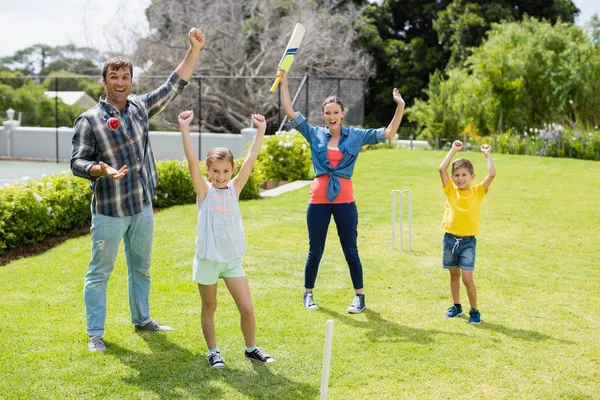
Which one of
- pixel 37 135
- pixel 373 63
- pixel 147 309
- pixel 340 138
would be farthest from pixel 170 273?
pixel 373 63

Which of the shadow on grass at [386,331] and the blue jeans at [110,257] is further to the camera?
the shadow on grass at [386,331]

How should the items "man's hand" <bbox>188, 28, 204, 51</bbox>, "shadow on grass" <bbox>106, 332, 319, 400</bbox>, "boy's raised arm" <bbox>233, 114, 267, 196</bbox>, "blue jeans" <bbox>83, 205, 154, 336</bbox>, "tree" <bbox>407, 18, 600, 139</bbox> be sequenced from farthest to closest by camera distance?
"tree" <bbox>407, 18, 600, 139</bbox>, "man's hand" <bbox>188, 28, 204, 51</bbox>, "blue jeans" <bbox>83, 205, 154, 336</bbox>, "boy's raised arm" <bbox>233, 114, 267, 196</bbox>, "shadow on grass" <bbox>106, 332, 319, 400</bbox>

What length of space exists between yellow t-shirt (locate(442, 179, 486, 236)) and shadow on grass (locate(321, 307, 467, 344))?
0.82 m

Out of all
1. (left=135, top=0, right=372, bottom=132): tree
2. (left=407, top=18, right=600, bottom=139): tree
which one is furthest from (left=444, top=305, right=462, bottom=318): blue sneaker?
(left=135, top=0, right=372, bottom=132): tree

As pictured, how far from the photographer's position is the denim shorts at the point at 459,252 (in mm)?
5340

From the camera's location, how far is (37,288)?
21.3 feet

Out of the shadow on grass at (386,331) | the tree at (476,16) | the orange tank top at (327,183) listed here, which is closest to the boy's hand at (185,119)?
the orange tank top at (327,183)

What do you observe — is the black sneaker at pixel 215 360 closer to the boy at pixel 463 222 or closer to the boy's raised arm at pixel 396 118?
the boy at pixel 463 222

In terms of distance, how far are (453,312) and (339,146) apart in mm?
1660

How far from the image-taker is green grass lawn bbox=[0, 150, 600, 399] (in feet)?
13.7

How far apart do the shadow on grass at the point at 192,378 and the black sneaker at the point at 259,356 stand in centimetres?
6

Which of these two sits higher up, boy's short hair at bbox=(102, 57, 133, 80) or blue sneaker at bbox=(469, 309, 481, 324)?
boy's short hair at bbox=(102, 57, 133, 80)

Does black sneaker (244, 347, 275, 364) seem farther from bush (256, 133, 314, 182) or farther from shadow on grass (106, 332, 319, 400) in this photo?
bush (256, 133, 314, 182)

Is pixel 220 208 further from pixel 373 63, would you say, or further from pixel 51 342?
pixel 373 63
